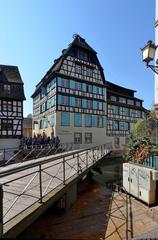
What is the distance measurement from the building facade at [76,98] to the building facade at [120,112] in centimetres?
230

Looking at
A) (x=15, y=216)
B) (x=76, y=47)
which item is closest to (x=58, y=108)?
(x=76, y=47)

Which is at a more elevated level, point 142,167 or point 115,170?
point 142,167

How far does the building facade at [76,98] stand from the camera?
22688 millimetres

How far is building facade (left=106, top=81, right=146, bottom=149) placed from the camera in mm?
28969


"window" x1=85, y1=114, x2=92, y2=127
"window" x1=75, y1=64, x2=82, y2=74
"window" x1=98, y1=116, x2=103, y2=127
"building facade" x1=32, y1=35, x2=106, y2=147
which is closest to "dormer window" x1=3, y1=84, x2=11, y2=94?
"building facade" x1=32, y1=35, x2=106, y2=147

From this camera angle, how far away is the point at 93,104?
25953 millimetres

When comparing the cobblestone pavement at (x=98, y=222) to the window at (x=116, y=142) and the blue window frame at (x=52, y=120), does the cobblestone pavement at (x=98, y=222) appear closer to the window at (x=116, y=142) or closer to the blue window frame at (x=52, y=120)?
the blue window frame at (x=52, y=120)

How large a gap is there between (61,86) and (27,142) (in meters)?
9.12

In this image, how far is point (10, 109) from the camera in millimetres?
19922

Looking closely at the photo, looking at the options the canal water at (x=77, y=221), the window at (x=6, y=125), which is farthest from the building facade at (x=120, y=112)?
the canal water at (x=77, y=221)

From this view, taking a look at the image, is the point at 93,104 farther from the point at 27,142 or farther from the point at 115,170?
the point at 27,142

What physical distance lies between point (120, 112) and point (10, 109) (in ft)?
56.8

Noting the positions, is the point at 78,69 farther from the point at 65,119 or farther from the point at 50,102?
the point at 65,119

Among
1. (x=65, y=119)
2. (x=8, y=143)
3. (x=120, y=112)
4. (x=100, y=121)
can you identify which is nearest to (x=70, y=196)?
(x=8, y=143)
